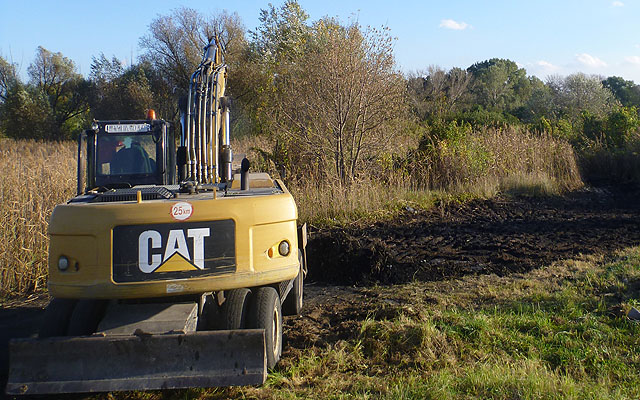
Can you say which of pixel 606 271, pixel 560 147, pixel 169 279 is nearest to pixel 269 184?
pixel 169 279

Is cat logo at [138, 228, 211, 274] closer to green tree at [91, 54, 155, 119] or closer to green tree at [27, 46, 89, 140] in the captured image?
green tree at [91, 54, 155, 119]

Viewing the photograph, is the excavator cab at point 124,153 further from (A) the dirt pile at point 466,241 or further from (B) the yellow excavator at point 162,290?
(A) the dirt pile at point 466,241

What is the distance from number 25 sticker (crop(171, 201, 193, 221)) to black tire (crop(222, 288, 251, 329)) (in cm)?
82

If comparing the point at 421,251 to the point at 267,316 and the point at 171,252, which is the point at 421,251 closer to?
the point at 267,316

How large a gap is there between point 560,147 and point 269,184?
14.6 metres

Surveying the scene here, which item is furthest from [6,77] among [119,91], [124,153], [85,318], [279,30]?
[85,318]

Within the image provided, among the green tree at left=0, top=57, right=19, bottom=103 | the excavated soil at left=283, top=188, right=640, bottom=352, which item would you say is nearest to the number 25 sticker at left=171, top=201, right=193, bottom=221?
the excavated soil at left=283, top=188, right=640, bottom=352

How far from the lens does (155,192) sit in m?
4.39

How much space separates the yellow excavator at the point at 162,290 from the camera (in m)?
3.80

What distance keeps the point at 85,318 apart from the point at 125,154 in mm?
2143

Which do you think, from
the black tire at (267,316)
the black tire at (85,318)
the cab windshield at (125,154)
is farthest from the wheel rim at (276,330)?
the cab windshield at (125,154)

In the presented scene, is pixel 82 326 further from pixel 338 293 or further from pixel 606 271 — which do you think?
pixel 606 271

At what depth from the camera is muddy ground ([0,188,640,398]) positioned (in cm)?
607

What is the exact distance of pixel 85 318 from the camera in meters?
4.41
